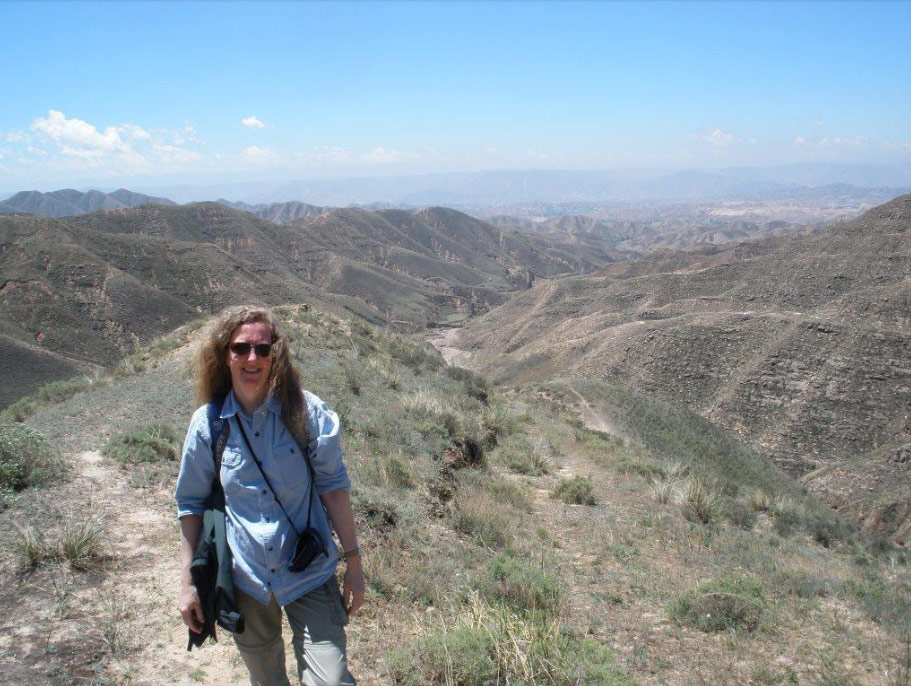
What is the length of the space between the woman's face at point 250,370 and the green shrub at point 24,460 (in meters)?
4.07

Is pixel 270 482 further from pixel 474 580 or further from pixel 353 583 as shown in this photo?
pixel 474 580

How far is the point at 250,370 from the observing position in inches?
100

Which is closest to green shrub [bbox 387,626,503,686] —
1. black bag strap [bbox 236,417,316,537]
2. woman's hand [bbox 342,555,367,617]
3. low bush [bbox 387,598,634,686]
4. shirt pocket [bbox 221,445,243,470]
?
low bush [bbox 387,598,634,686]

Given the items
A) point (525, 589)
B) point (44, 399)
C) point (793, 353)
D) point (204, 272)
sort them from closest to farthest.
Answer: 1. point (525, 589)
2. point (44, 399)
3. point (793, 353)
4. point (204, 272)

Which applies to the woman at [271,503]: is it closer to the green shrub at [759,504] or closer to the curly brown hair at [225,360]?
the curly brown hair at [225,360]

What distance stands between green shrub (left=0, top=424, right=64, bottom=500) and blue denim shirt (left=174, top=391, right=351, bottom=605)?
3.92 m

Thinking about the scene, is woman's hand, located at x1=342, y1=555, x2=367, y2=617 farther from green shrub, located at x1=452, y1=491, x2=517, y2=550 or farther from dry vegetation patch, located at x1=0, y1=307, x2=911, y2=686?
green shrub, located at x1=452, y1=491, x2=517, y2=550

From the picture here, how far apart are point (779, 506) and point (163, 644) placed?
11.1m

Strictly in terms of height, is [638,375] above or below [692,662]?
below

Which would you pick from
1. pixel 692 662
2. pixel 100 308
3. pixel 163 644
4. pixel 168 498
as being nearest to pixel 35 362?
pixel 100 308

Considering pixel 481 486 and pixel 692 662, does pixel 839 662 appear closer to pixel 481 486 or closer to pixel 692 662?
pixel 692 662

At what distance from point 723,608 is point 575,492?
14.3 ft

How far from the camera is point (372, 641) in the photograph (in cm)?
404

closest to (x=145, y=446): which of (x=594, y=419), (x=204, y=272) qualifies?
(x=594, y=419)
